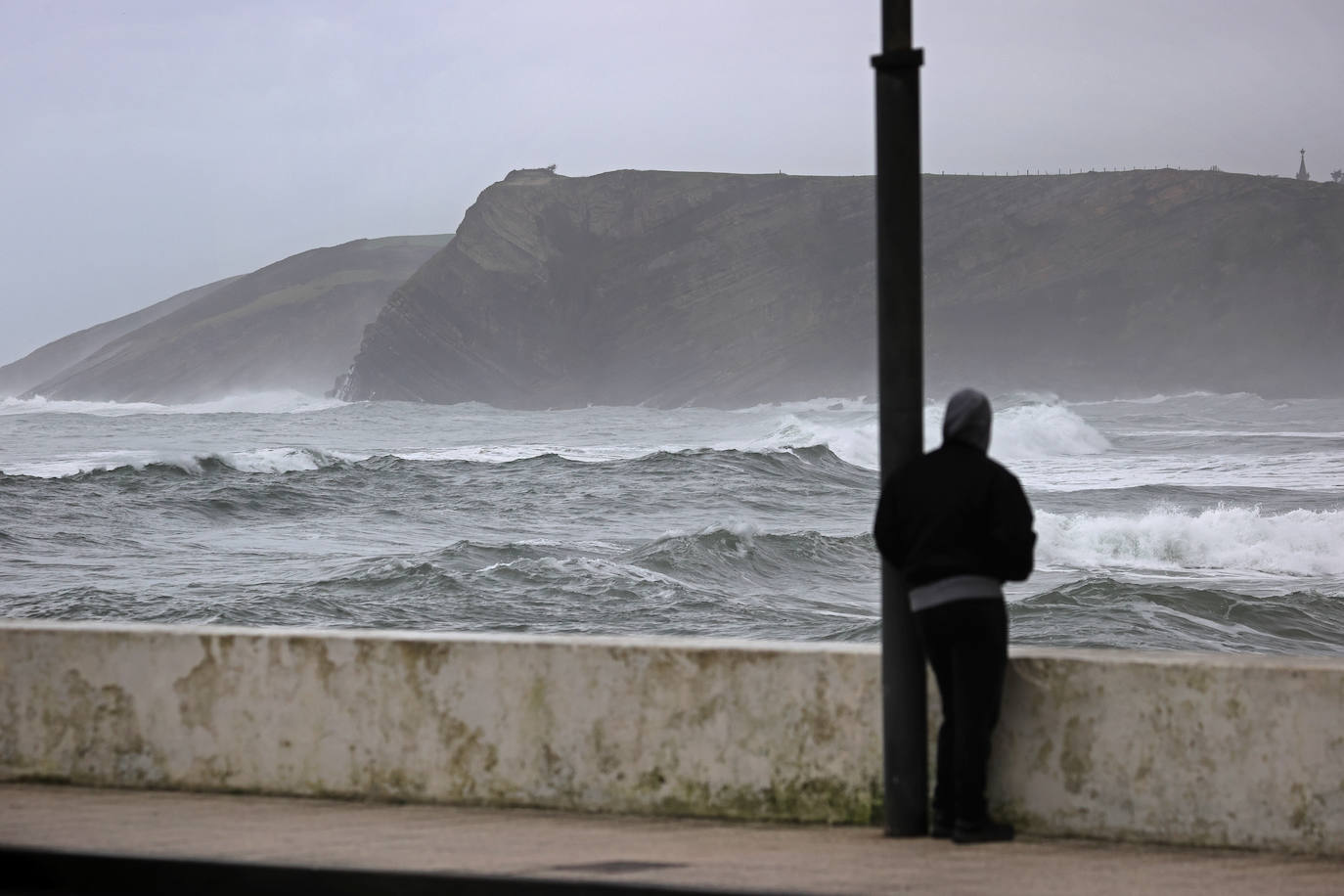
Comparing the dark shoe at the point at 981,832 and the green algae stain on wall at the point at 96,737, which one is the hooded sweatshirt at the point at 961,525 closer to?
the dark shoe at the point at 981,832

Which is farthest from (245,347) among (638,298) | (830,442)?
(830,442)

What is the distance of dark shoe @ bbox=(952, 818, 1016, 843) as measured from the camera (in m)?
4.24

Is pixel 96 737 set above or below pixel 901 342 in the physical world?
below

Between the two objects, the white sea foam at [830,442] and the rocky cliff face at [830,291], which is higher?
the rocky cliff face at [830,291]

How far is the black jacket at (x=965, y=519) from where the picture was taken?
4168 mm

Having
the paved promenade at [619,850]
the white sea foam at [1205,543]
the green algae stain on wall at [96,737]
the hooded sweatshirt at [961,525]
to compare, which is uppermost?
the hooded sweatshirt at [961,525]

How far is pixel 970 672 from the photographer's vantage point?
13.8ft

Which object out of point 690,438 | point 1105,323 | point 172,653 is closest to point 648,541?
point 172,653

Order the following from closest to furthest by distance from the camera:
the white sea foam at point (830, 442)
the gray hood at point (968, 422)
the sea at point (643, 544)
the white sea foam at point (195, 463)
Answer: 1. the gray hood at point (968, 422)
2. the sea at point (643, 544)
3. the white sea foam at point (195, 463)
4. the white sea foam at point (830, 442)

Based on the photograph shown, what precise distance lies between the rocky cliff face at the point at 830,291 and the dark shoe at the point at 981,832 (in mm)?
132324

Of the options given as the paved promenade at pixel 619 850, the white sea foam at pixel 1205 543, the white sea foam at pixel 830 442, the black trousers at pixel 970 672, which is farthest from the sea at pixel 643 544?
the black trousers at pixel 970 672

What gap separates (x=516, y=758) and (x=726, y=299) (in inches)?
6000

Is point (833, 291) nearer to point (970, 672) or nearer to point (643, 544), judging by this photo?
point (643, 544)

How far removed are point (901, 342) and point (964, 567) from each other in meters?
0.71
